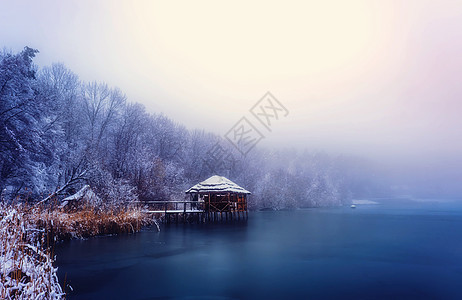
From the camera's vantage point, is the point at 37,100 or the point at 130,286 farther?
the point at 37,100

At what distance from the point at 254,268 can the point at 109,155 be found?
29.2 metres

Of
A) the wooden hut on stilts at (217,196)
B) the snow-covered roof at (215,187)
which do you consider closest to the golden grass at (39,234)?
the snow-covered roof at (215,187)

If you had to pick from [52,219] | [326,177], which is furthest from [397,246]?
[326,177]

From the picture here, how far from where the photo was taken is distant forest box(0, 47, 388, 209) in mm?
20078

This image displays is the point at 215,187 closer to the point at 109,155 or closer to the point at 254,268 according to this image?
the point at 109,155

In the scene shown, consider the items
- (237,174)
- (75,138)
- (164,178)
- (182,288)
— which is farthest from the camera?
(237,174)

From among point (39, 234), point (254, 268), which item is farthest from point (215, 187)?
point (254, 268)

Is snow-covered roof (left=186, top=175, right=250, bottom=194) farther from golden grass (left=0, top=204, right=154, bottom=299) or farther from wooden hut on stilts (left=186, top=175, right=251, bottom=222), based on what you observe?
golden grass (left=0, top=204, right=154, bottom=299)

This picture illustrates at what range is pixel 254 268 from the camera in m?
13.4

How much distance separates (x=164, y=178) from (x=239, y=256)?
28.6 m

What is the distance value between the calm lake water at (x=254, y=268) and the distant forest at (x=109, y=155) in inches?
172

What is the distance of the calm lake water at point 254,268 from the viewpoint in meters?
10.1

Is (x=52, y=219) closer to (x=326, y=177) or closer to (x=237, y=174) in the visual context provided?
(x=237, y=174)

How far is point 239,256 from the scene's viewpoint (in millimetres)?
15969
